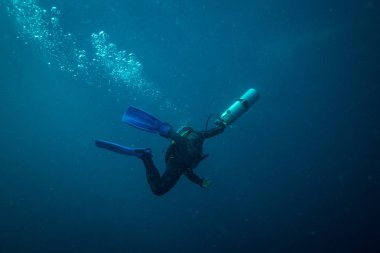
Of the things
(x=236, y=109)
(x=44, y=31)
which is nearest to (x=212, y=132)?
(x=236, y=109)

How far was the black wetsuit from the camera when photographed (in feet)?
16.1

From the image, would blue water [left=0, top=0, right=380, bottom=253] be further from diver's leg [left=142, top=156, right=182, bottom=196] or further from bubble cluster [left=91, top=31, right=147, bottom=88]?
diver's leg [left=142, top=156, right=182, bottom=196]

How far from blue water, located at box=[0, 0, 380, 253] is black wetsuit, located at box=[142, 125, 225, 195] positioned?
48.6 ft

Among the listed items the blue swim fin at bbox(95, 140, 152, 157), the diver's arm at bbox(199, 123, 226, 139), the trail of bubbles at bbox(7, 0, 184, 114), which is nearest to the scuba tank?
the diver's arm at bbox(199, 123, 226, 139)

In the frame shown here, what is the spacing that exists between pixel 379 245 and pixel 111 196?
2521 centimetres

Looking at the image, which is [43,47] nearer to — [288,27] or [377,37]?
[288,27]

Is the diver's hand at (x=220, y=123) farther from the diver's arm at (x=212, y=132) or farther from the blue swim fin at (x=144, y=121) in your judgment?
the blue swim fin at (x=144, y=121)

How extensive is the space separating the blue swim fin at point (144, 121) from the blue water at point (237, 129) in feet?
50.6

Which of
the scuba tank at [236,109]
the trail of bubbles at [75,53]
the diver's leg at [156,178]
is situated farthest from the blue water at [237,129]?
the diver's leg at [156,178]

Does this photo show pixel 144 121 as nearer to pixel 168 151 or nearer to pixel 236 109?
pixel 168 151

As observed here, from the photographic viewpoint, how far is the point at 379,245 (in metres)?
15.1

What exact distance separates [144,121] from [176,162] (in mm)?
901

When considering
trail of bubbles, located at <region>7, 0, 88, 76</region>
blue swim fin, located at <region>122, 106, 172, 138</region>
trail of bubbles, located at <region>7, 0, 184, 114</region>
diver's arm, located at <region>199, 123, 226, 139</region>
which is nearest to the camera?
blue swim fin, located at <region>122, 106, 172, 138</region>

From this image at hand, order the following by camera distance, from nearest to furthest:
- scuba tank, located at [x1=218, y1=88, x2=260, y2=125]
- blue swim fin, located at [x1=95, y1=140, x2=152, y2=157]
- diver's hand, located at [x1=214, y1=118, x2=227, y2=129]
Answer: blue swim fin, located at [x1=95, y1=140, x2=152, y2=157], diver's hand, located at [x1=214, y1=118, x2=227, y2=129], scuba tank, located at [x1=218, y1=88, x2=260, y2=125]
